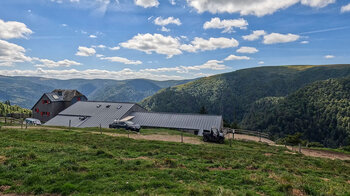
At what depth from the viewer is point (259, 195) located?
9781mm

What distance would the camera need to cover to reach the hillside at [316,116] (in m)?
139

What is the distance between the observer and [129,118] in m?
50.4

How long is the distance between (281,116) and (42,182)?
171 m

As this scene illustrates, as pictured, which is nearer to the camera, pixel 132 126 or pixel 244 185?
pixel 244 185

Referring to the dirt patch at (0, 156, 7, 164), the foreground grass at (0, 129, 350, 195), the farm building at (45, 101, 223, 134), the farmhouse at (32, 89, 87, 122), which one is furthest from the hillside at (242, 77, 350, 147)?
the dirt patch at (0, 156, 7, 164)

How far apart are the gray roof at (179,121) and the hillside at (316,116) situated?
377ft

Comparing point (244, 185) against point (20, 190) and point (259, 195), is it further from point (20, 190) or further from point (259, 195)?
point (20, 190)

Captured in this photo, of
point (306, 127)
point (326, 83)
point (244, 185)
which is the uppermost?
point (326, 83)

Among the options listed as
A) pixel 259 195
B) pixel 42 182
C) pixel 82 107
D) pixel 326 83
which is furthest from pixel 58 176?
pixel 326 83

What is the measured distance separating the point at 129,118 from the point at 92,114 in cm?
1138

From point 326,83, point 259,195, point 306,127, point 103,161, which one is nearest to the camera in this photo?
point 259,195

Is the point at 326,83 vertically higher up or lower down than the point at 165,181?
higher up

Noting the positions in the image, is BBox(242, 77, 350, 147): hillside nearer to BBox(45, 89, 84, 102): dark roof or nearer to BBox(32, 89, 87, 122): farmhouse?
BBox(45, 89, 84, 102): dark roof

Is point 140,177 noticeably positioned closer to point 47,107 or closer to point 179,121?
point 179,121
